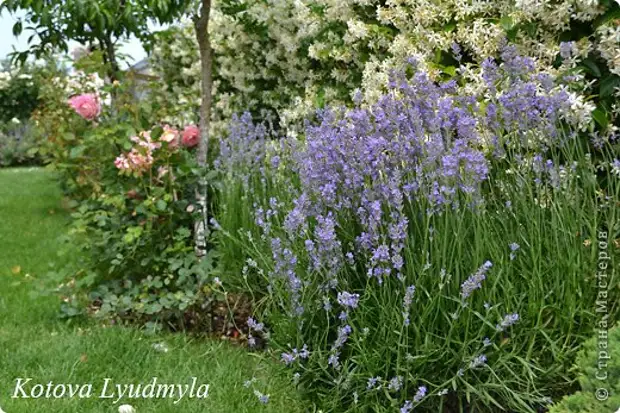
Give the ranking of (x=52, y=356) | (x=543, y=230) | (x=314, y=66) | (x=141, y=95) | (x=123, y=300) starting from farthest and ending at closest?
(x=314, y=66) < (x=141, y=95) < (x=123, y=300) < (x=52, y=356) < (x=543, y=230)

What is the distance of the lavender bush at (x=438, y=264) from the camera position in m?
2.03

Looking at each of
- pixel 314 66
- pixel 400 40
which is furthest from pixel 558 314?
pixel 314 66

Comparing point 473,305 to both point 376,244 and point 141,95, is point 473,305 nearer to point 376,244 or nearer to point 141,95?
point 376,244

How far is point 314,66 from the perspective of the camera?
17.0 ft

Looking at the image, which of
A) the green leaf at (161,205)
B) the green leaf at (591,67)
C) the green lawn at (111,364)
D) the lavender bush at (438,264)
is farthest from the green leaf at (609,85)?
the green leaf at (161,205)

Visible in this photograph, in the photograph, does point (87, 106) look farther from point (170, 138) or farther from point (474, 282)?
point (474, 282)

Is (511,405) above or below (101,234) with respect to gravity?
below

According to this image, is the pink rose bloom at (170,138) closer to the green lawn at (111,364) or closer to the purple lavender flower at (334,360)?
the green lawn at (111,364)

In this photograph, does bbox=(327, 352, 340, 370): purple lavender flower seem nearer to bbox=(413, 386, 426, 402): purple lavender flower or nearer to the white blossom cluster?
bbox=(413, 386, 426, 402): purple lavender flower

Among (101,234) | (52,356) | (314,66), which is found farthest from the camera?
(314,66)

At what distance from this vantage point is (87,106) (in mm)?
4094

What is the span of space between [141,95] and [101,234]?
133cm

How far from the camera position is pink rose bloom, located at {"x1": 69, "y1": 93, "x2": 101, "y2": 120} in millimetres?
4090
